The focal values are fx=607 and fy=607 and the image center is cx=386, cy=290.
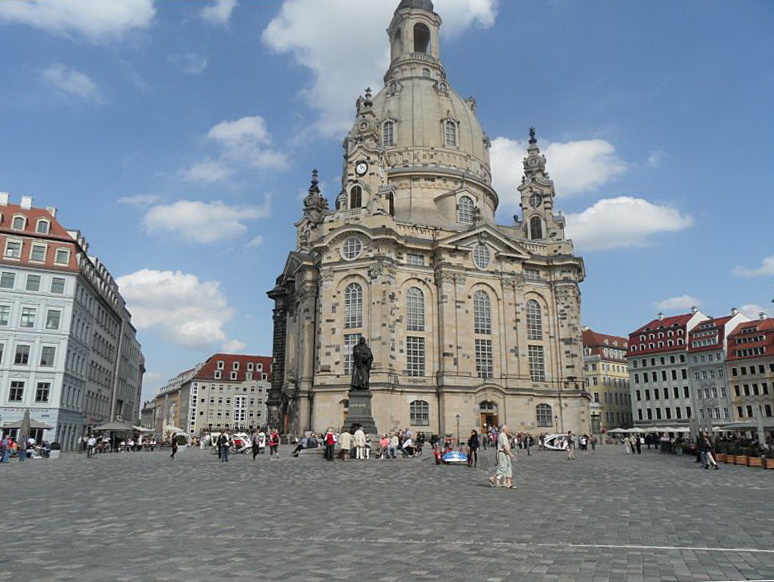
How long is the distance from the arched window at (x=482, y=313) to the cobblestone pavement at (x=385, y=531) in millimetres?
40225

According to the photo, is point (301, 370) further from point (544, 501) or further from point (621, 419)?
point (621, 419)

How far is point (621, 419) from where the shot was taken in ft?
321

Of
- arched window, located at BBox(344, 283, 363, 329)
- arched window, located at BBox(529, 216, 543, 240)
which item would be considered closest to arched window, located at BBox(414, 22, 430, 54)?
arched window, located at BBox(529, 216, 543, 240)

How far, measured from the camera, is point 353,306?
186ft

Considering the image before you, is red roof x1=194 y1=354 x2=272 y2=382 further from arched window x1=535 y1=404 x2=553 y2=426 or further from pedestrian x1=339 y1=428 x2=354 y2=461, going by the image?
pedestrian x1=339 y1=428 x2=354 y2=461

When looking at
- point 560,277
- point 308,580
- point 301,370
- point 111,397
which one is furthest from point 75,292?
point 308,580

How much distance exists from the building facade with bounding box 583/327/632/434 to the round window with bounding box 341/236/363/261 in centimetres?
5195

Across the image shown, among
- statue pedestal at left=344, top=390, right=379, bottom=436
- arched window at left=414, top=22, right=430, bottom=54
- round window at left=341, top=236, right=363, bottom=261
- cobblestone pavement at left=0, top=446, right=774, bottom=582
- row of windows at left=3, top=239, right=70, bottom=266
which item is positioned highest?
arched window at left=414, top=22, right=430, bottom=54

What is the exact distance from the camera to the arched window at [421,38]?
270ft

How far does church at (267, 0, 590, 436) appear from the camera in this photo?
55188 millimetres

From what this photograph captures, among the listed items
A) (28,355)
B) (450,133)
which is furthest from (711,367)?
(28,355)

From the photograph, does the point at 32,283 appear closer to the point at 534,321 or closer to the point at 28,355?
the point at 28,355

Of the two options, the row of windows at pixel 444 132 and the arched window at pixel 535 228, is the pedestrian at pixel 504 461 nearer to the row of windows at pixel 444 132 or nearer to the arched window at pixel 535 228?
the arched window at pixel 535 228

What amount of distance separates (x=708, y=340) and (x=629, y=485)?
72.8 m
